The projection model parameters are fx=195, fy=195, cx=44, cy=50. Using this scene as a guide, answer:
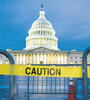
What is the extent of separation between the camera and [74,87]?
7.81m

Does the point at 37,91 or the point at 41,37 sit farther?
the point at 41,37

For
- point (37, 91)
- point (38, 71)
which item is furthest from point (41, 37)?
point (38, 71)

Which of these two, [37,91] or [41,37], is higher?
[41,37]

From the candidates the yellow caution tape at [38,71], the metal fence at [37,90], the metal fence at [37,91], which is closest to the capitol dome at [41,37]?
the metal fence at [37,91]

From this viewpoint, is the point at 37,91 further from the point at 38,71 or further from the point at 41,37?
the point at 41,37

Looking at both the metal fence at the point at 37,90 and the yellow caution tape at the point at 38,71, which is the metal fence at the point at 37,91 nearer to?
the metal fence at the point at 37,90

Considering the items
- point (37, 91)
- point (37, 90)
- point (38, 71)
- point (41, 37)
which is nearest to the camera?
point (38, 71)

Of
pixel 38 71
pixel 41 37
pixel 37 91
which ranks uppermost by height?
pixel 41 37

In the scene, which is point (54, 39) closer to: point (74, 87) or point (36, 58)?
point (36, 58)

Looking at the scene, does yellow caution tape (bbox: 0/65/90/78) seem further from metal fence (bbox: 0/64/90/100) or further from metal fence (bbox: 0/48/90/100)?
metal fence (bbox: 0/64/90/100)

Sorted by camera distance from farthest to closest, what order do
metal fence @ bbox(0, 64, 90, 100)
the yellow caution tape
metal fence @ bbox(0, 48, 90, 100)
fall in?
metal fence @ bbox(0, 64, 90, 100)
the yellow caution tape
metal fence @ bbox(0, 48, 90, 100)

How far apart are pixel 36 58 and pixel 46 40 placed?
56.2ft

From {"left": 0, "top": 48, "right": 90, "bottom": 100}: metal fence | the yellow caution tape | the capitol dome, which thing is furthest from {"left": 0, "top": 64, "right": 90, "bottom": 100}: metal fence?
the capitol dome

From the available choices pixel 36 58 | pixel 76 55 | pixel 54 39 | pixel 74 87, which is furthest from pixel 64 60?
pixel 74 87
